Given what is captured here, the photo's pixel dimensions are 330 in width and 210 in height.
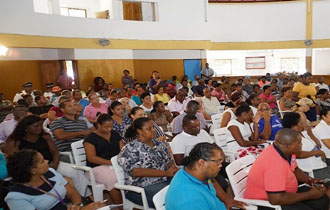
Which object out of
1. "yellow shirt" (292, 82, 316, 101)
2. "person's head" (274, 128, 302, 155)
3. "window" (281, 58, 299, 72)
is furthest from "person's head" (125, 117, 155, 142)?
"window" (281, 58, 299, 72)

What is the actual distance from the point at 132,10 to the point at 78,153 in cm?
865

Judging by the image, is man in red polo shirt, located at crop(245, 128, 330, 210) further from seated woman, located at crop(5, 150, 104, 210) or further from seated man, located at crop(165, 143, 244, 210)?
seated woman, located at crop(5, 150, 104, 210)

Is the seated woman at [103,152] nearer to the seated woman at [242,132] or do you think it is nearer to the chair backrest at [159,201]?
the chair backrest at [159,201]

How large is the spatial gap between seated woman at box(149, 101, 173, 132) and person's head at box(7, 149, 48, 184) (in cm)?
269

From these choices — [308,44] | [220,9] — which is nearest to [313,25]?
[308,44]

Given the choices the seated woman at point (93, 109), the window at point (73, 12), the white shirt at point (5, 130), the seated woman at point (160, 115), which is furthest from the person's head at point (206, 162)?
the window at point (73, 12)

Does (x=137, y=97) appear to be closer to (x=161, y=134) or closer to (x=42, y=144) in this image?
(x=161, y=134)

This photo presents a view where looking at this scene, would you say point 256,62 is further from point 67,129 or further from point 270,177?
point 270,177

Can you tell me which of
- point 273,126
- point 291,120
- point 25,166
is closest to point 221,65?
point 273,126

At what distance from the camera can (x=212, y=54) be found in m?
16.7

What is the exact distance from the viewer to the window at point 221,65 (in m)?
16.8

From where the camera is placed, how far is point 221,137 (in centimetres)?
401

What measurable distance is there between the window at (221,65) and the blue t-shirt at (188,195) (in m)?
15.4

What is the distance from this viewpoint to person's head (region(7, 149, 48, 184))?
2.21 meters
